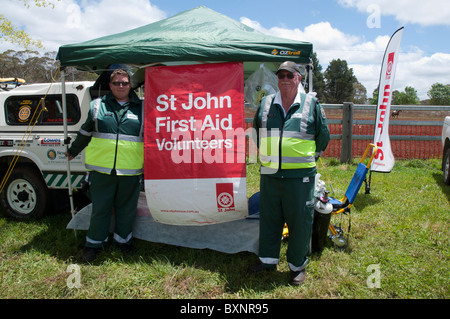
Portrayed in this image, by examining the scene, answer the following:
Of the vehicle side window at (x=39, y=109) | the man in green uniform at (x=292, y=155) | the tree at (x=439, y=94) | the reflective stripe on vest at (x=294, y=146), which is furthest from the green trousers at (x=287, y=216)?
the tree at (x=439, y=94)

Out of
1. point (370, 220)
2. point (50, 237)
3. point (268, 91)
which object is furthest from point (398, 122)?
point (50, 237)

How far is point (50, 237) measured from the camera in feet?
13.9

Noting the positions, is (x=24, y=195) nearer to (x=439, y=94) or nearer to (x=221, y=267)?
(x=221, y=267)

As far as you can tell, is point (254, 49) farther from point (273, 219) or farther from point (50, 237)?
point (50, 237)

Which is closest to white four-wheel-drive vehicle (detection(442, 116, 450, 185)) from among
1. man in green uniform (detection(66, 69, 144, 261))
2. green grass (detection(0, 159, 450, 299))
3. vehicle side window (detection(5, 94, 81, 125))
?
green grass (detection(0, 159, 450, 299))

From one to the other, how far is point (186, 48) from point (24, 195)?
3.47m

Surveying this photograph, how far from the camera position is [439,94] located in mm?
55750

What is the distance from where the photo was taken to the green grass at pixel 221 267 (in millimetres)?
3117

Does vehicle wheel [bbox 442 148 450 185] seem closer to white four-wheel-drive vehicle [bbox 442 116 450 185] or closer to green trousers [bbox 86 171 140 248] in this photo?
white four-wheel-drive vehicle [bbox 442 116 450 185]

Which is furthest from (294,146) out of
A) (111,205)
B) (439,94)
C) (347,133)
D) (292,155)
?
(439,94)

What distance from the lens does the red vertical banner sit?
3471 millimetres

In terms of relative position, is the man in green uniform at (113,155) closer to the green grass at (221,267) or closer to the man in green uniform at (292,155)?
the green grass at (221,267)

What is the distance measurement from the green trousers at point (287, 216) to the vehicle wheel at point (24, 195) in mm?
3439

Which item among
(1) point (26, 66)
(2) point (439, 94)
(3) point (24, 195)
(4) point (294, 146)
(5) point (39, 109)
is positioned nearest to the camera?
(4) point (294, 146)
